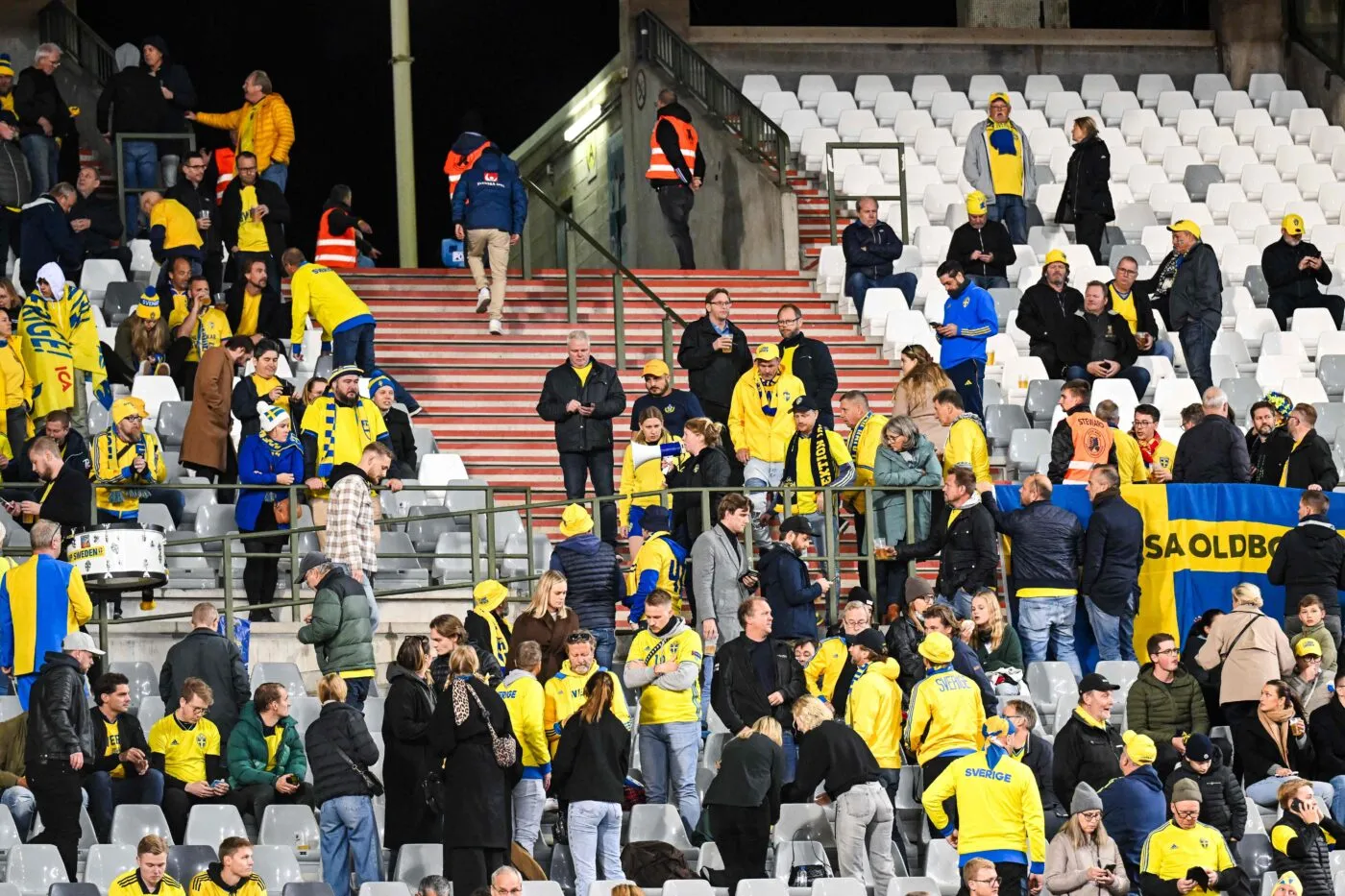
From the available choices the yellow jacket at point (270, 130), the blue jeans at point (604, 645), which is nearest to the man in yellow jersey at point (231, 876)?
the blue jeans at point (604, 645)

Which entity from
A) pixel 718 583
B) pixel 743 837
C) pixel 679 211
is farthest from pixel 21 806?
pixel 679 211

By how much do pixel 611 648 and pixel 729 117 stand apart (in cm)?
1015

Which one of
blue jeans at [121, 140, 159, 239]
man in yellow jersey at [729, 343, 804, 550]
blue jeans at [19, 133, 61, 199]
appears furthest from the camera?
blue jeans at [121, 140, 159, 239]

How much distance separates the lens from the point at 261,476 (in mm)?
17484

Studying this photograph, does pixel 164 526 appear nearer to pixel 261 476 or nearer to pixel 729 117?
pixel 261 476

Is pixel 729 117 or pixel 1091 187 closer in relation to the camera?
pixel 1091 187

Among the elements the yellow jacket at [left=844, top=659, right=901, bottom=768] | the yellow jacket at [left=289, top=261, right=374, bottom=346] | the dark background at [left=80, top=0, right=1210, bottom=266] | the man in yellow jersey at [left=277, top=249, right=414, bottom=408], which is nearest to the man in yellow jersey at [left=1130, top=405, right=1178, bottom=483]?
the yellow jacket at [left=844, top=659, right=901, bottom=768]

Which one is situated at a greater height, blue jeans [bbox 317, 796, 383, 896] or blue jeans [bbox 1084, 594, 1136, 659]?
blue jeans [bbox 1084, 594, 1136, 659]

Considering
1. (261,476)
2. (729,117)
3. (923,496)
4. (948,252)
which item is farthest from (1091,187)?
(261,476)

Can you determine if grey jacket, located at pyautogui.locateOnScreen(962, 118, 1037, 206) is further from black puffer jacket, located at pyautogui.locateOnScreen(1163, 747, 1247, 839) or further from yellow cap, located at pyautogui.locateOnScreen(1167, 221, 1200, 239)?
black puffer jacket, located at pyautogui.locateOnScreen(1163, 747, 1247, 839)

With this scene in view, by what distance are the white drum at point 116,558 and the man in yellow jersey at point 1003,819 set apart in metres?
4.54

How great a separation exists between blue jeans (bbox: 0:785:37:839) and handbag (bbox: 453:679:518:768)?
219cm

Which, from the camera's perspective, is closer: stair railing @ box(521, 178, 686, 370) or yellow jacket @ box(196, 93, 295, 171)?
stair railing @ box(521, 178, 686, 370)

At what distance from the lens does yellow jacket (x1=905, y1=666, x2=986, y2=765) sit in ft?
49.8
